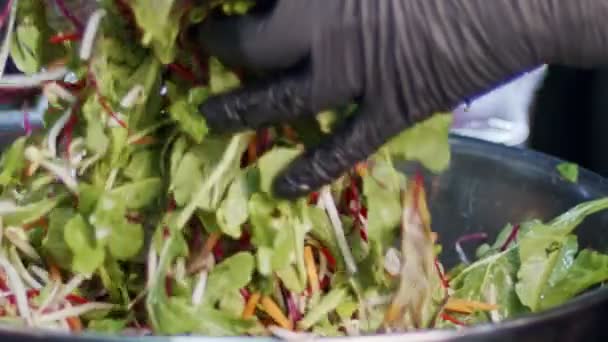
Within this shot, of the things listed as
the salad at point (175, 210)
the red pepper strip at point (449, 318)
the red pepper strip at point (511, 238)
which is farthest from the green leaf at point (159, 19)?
the red pepper strip at point (511, 238)

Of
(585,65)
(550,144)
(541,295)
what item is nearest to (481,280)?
(541,295)

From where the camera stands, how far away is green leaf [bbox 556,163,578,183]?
28.0 inches

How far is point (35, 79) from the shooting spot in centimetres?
57

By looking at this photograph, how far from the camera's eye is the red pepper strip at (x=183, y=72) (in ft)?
1.71

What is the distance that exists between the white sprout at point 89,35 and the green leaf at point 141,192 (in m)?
0.07

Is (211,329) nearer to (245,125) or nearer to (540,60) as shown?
(245,125)

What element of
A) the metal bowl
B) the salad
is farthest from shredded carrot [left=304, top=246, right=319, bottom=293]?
the metal bowl

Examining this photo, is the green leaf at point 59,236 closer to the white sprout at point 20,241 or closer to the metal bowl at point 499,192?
the white sprout at point 20,241

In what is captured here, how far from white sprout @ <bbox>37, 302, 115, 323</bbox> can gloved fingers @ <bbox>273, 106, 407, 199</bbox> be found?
12 cm

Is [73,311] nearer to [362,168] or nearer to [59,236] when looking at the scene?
[59,236]

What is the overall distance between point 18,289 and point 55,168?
6 cm

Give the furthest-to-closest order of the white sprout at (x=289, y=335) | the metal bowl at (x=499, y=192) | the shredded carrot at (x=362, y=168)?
the metal bowl at (x=499, y=192), the shredded carrot at (x=362, y=168), the white sprout at (x=289, y=335)

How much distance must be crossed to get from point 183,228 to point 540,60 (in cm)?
19

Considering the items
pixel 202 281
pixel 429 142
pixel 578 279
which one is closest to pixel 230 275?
pixel 202 281
